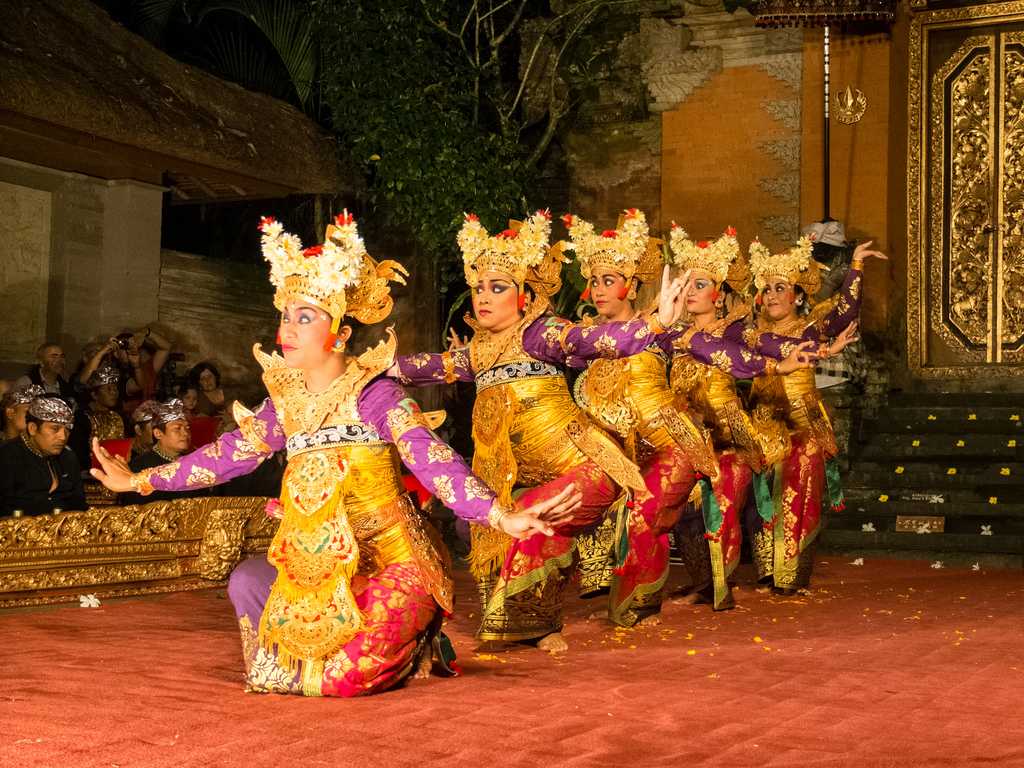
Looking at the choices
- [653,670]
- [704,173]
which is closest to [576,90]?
[704,173]

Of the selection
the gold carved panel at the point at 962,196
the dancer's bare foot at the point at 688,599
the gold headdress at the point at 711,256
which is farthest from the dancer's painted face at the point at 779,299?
the gold carved panel at the point at 962,196

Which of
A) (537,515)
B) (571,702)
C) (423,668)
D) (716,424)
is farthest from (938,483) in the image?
(537,515)

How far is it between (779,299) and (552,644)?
10.3 feet

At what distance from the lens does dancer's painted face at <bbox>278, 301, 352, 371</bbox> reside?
13.2ft

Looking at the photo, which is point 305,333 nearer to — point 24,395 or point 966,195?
point 24,395

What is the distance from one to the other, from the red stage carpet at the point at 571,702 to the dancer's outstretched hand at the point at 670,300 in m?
1.14

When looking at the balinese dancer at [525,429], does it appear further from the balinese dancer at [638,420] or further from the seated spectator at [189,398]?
the seated spectator at [189,398]

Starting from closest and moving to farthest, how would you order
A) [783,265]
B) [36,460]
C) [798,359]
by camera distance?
[798,359] < [36,460] < [783,265]

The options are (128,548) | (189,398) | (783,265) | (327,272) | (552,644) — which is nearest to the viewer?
(327,272)

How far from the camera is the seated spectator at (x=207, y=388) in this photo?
8797 millimetres

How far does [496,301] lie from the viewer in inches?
207

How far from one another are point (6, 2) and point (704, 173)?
5.74 meters

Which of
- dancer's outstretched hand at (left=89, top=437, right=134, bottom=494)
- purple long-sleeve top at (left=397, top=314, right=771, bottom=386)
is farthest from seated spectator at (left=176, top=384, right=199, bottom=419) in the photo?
dancer's outstretched hand at (left=89, top=437, right=134, bottom=494)

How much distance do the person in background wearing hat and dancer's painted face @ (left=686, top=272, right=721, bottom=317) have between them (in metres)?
2.96
